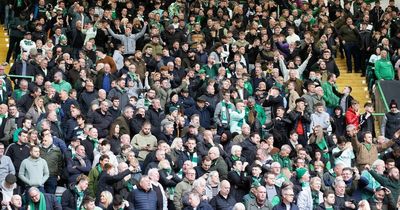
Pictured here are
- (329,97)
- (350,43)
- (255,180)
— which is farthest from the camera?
(350,43)

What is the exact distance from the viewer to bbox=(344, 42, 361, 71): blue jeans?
91.9 feet

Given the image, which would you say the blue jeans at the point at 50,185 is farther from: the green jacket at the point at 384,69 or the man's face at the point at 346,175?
the green jacket at the point at 384,69

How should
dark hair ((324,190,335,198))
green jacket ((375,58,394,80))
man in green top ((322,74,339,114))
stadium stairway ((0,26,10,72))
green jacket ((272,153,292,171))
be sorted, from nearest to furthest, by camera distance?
dark hair ((324,190,335,198)), green jacket ((272,153,292,171)), man in green top ((322,74,339,114)), green jacket ((375,58,394,80)), stadium stairway ((0,26,10,72))

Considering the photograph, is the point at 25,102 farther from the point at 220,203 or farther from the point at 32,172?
the point at 220,203

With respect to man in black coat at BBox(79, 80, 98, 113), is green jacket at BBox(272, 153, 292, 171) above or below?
below

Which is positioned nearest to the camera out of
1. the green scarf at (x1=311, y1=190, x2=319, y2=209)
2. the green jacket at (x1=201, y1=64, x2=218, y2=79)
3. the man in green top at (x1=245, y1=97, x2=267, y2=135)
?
the green scarf at (x1=311, y1=190, x2=319, y2=209)

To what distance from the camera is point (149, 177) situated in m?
17.5

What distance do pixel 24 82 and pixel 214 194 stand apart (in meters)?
5.46

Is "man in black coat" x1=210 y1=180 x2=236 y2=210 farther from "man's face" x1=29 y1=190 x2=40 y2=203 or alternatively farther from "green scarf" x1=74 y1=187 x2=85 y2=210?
"man's face" x1=29 y1=190 x2=40 y2=203

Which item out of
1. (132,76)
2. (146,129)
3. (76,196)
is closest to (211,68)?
(132,76)

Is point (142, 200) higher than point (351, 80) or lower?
lower

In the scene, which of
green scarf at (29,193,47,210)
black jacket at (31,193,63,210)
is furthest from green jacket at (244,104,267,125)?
green scarf at (29,193,47,210)

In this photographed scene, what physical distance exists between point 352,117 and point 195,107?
323 centimetres

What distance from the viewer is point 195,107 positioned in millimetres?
22547
